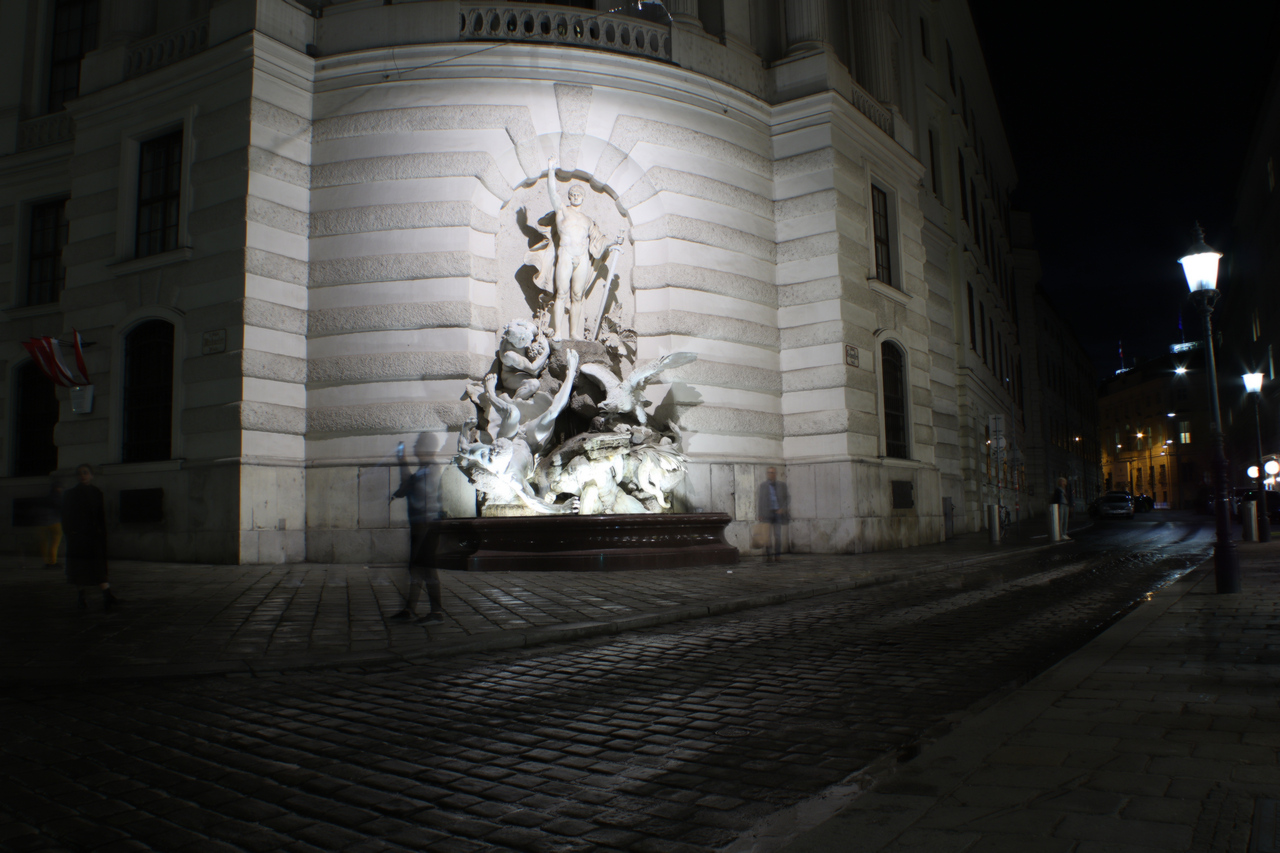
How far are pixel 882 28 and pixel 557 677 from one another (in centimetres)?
2174

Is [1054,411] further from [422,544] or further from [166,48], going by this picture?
[422,544]

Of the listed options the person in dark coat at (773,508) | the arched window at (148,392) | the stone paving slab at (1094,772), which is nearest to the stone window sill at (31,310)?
the arched window at (148,392)

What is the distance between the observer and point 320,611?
28.1 feet

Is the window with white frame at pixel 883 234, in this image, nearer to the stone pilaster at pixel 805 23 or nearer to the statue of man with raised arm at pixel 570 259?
the stone pilaster at pixel 805 23

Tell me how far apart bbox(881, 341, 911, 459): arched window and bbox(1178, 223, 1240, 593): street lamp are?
964 cm

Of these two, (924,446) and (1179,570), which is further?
(924,446)

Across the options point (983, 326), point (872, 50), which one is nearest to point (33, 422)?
point (872, 50)

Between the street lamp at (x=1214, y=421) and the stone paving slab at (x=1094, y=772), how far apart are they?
4076mm

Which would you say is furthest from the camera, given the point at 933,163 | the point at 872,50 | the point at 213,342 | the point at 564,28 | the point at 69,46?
the point at 933,163

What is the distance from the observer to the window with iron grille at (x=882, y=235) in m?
21.2

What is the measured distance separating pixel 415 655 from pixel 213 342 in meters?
11.3

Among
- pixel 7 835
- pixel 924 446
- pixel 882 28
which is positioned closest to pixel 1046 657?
pixel 7 835

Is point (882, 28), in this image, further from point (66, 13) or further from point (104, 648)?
point (104, 648)

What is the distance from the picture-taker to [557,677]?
19.3ft
